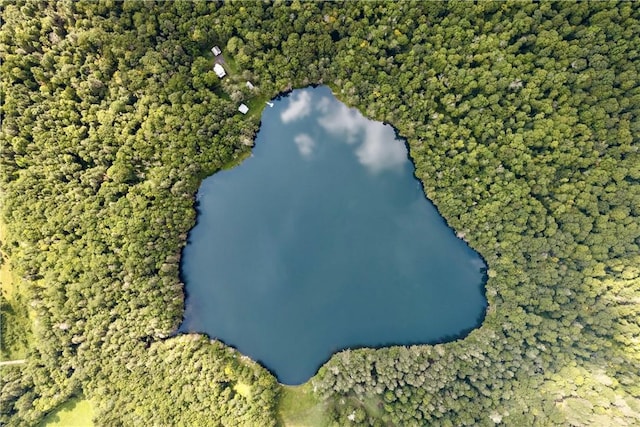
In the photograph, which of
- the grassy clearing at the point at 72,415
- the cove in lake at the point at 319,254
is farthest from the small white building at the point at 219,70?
the grassy clearing at the point at 72,415

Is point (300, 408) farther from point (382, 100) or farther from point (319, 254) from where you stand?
point (382, 100)

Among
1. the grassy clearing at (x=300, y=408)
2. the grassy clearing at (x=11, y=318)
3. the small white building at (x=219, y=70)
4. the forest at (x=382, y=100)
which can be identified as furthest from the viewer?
the small white building at (x=219, y=70)

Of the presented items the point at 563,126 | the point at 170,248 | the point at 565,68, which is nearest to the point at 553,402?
the point at 563,126

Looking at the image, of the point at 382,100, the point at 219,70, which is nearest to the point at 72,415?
the point at 219,70

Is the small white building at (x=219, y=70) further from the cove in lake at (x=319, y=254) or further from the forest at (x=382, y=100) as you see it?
the cove in lake at (x=319, y=254)

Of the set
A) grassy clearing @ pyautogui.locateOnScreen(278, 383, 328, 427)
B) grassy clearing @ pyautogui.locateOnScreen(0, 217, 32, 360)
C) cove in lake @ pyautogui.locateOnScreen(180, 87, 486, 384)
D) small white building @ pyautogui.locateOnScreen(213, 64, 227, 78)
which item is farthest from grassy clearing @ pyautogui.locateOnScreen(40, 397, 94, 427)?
small white building @ pyautogui.locateOnScreen(213, 64, 227, 78)

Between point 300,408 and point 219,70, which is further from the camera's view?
point 219,70

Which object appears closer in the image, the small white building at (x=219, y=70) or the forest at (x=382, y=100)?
the forest at (x=382, y=100)
